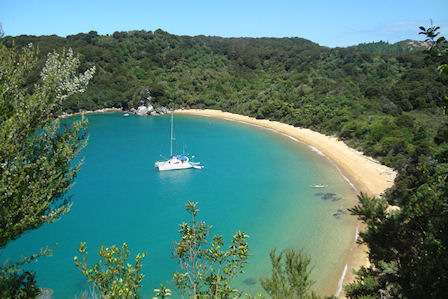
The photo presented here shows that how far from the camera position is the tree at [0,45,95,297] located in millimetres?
5945

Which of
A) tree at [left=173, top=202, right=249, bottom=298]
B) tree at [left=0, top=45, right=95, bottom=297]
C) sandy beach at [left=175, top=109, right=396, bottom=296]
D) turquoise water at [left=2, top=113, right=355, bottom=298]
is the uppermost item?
tree at [left=0, top=45, right=95, bottom=297]

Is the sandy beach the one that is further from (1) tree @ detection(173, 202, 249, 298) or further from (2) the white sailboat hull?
(2) the white sailboat hull

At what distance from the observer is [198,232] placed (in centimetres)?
646

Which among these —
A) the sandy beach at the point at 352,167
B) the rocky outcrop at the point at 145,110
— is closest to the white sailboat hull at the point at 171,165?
the sandy beach at the point at 352,167

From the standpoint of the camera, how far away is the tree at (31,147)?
5.95m

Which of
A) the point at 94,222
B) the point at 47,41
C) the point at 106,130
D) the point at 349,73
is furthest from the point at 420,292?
the point at 47,41

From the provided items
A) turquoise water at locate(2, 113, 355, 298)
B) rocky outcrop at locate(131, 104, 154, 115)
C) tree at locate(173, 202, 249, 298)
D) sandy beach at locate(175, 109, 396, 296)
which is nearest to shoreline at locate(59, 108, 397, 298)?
sandy beach at locate(175, 109, 396, 296)

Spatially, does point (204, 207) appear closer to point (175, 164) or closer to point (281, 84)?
point (175, 164)

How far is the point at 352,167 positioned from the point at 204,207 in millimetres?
17185

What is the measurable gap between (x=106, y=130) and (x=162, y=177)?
26.4 m

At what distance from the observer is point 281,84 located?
70.7 meters

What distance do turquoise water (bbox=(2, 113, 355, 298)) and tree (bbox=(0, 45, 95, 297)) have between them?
10.4 m

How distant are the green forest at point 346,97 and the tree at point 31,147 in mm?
1985

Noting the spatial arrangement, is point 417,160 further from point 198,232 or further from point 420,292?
point 198,232
